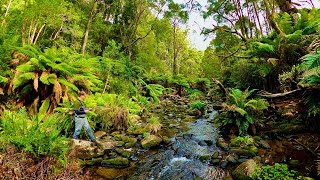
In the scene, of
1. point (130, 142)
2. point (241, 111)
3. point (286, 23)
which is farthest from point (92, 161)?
point (286, 23)

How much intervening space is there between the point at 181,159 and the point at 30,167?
127 inches

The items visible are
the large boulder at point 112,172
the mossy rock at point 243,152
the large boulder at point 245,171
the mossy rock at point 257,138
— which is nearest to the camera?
the large boulder at point 245,171

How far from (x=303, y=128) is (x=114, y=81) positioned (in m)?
6.77

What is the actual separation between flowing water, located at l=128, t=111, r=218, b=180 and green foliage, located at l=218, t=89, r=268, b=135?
0.67m

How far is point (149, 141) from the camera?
5703mm

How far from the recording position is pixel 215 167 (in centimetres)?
460

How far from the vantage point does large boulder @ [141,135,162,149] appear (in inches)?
220

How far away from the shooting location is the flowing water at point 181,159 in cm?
435

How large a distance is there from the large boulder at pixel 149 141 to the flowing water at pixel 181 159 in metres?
0.27

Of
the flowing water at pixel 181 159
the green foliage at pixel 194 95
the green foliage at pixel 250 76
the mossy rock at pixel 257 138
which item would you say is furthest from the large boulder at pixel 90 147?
the green foliage at pixel 194 95

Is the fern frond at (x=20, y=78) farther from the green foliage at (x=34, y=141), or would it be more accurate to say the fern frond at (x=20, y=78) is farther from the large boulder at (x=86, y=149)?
the green foliage at (x=34, y=141)

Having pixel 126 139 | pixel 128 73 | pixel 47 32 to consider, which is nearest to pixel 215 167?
pixel 126 139

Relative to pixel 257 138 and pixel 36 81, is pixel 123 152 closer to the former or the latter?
pixel 36 81

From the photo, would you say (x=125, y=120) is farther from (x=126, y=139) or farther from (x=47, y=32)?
(x=47, y=32)
